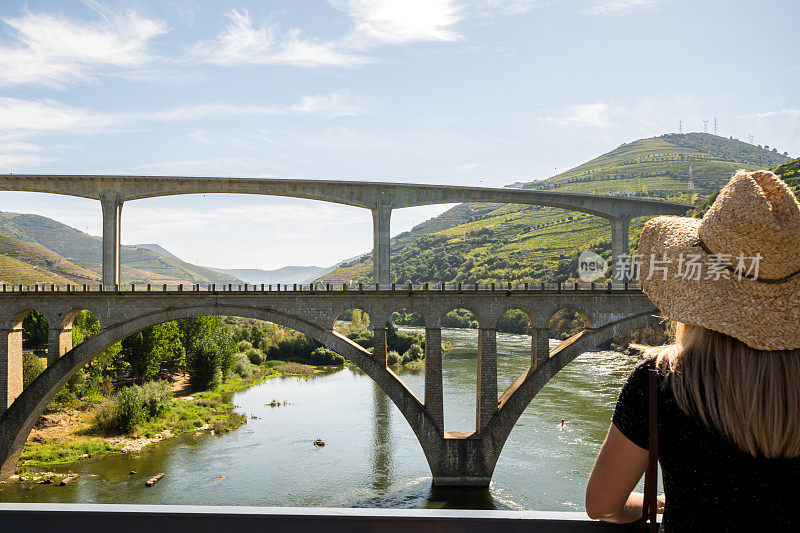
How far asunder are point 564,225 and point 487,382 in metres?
79.0

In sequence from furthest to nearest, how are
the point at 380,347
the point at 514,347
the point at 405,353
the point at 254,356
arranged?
the point at 514,347, the point at 254,356, the point at 405,353, the point at 380,347

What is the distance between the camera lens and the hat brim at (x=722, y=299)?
151 centimetres

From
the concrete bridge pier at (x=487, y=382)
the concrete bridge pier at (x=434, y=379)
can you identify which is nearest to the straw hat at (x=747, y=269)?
the concrete bridge pier at (x=434, y=379)

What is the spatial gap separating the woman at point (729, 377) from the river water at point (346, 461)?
1741 centimetres

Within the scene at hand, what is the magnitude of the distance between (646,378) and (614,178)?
136m

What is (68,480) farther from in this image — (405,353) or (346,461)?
(405,353)

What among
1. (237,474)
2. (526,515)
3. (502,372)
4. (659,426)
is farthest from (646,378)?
(502,372)

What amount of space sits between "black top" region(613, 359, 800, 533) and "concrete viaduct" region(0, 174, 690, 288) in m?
24.0

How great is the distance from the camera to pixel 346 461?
22.8 m

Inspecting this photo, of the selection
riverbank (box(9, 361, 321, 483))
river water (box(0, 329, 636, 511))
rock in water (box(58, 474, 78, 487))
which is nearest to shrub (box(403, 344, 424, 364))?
river water (box(0, 329, 636, 511))

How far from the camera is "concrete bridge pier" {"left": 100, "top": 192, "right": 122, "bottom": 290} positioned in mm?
25234

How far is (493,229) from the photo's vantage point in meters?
115

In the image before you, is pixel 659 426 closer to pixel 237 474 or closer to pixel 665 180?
pixel 237 474

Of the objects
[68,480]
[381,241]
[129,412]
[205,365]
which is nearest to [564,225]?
[205,365]
